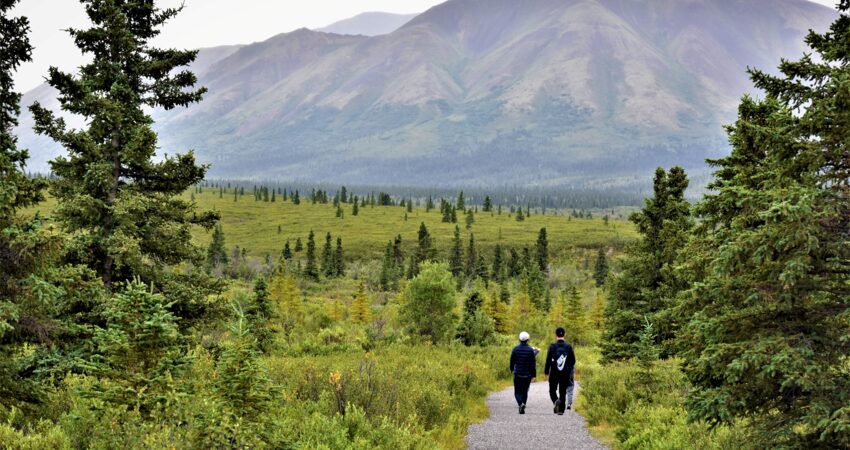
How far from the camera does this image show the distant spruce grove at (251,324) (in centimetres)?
587

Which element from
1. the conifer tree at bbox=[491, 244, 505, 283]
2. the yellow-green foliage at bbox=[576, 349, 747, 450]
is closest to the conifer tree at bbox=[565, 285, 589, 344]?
the yellow-green foliage at bbox=[576, 349, 747, 450]

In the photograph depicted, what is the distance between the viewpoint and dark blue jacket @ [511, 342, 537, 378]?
13.4 metres

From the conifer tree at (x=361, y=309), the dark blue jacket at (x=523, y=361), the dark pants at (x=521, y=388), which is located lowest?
the conifer tree at (x=361, y=309)

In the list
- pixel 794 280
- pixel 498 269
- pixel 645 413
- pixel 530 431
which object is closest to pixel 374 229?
pixel 498 269

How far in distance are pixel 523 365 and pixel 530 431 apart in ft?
5.95

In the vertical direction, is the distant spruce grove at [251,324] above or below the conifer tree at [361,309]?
above

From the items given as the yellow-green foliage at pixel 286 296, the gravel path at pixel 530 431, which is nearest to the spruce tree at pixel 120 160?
the gravel path at pixel 530 431

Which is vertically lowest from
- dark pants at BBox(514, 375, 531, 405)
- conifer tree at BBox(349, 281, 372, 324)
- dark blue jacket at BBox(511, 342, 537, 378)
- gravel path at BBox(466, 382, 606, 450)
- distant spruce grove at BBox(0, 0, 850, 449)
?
conifer tree at BBox(349, 281, 372, 324)

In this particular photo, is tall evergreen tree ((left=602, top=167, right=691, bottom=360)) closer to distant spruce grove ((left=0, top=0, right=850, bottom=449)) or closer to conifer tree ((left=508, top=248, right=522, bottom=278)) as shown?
distant spruce grove ((left=0, top=0, right=850, bottom=449))

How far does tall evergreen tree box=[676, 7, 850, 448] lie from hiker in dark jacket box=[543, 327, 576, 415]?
564 centimetres

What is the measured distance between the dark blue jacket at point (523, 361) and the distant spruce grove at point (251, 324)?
6.03ft

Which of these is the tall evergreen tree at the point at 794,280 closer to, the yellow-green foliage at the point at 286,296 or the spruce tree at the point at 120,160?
the spruce tree at the point at 120,160

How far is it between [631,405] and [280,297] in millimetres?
36323

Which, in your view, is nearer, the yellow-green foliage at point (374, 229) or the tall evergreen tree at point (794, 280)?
the tall evergreen tree at point (794, 280)
